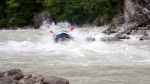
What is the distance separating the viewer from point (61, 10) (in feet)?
84.3

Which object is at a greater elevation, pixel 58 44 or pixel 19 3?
pixel 19 3

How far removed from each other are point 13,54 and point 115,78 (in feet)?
16.3

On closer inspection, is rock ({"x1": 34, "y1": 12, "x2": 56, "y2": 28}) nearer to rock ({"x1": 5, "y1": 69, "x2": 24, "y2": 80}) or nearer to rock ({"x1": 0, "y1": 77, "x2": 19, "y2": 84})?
rock ({"x1": 5, "y1": 69, "x2": 24, "y2": 80})

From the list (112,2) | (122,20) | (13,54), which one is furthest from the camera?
(112,2)

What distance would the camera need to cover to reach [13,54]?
1081 centimetres

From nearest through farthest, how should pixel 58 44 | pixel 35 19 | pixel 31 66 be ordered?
1. pixel 31 66
2. pixel 58 44
3. pixel 35 19

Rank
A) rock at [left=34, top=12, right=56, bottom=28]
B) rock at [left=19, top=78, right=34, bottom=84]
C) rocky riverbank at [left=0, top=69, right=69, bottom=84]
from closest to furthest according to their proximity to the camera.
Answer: rocky riverbank at [left=0, top=69, right=69, bottom=84]
rock at [left=19, top=78, right=34, bottom=84]
rock at [left=34, top=12, right=56, bottom=28]

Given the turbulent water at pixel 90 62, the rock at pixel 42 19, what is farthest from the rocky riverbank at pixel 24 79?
the rock at pixel 42 19

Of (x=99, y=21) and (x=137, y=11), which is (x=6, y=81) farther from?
(x=99, y=21)

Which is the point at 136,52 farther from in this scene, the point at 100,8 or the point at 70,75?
the point at 100,8

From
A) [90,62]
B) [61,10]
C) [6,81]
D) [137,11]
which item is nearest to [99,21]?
[137,11]

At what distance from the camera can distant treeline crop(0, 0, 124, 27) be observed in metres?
22.1

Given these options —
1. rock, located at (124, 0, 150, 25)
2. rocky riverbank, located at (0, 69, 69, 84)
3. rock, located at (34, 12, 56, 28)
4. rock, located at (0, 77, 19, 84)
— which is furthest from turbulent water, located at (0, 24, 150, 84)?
rock, located at (34, 12, 56, 28)

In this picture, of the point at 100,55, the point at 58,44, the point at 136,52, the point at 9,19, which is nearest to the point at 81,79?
the point at 100,55
